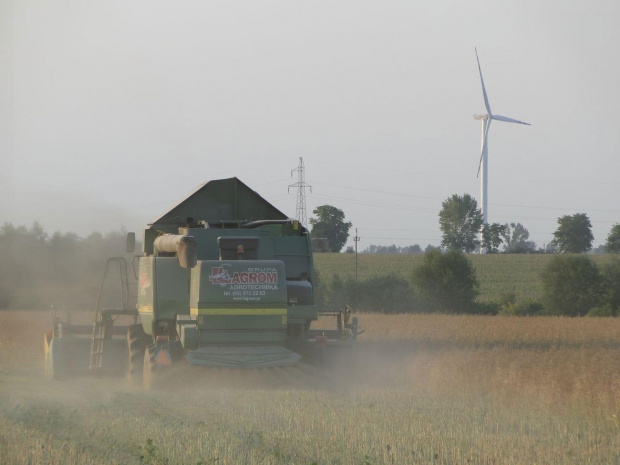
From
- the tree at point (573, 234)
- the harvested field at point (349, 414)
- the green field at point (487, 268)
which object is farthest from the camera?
the tree at point (573, 234)

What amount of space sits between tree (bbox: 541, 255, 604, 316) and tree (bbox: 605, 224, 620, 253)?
166 ft

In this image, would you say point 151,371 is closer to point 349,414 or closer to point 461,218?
point 349,414

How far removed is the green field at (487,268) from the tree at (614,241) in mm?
8461

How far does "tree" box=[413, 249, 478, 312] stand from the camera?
6919 cm

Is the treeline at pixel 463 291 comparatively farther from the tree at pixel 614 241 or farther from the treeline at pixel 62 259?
the tree at pixel 614 241

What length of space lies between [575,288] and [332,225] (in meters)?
55.1

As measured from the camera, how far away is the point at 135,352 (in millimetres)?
19828

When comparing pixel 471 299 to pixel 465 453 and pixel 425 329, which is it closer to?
pixel 425 329

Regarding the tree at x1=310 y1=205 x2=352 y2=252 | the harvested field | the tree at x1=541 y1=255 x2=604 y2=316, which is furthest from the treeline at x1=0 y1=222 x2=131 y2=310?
the tree at x1=310 y1=205 x2=352 y2=252

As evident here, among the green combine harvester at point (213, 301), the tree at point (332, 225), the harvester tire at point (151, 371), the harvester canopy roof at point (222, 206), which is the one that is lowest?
the harvester tire at point (151, 371)

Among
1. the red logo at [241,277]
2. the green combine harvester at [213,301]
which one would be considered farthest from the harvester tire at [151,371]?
the red logo at [241,277]

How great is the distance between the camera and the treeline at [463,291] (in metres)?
65.7

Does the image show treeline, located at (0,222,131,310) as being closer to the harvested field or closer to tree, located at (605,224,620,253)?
the harvested field

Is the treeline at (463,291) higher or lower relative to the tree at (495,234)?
lower
